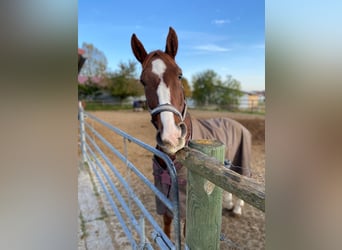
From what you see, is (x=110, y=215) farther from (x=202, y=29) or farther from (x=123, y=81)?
(x=123, y=81)

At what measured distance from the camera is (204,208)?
0.56 m

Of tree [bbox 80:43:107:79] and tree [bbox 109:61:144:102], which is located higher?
tree [bbox 80:43:107:79]

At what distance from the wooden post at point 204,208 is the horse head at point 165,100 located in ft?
1.15

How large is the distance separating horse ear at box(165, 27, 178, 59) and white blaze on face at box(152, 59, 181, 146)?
0.23 meters

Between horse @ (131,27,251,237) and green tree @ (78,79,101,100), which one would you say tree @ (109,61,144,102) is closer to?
green tree @ (78,79,101,100)

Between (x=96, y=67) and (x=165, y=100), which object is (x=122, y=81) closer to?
(x=96, y=67)

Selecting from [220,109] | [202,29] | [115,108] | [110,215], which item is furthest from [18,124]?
[115,108]

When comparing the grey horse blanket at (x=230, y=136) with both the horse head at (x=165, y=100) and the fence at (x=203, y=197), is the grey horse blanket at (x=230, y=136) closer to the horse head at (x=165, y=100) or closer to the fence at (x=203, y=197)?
the horse head at (x=165, y=100)

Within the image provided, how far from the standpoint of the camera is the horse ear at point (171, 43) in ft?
4.36

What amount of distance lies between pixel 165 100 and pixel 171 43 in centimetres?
45

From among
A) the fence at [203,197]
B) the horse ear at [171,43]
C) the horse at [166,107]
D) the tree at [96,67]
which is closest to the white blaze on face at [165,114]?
the horse at [166,107]

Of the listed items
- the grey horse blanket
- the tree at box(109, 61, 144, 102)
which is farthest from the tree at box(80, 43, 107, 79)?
the grey horse blanket

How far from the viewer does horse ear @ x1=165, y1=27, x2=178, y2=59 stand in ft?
4.36

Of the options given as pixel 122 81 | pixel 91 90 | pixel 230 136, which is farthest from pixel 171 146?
pixel 91 90
